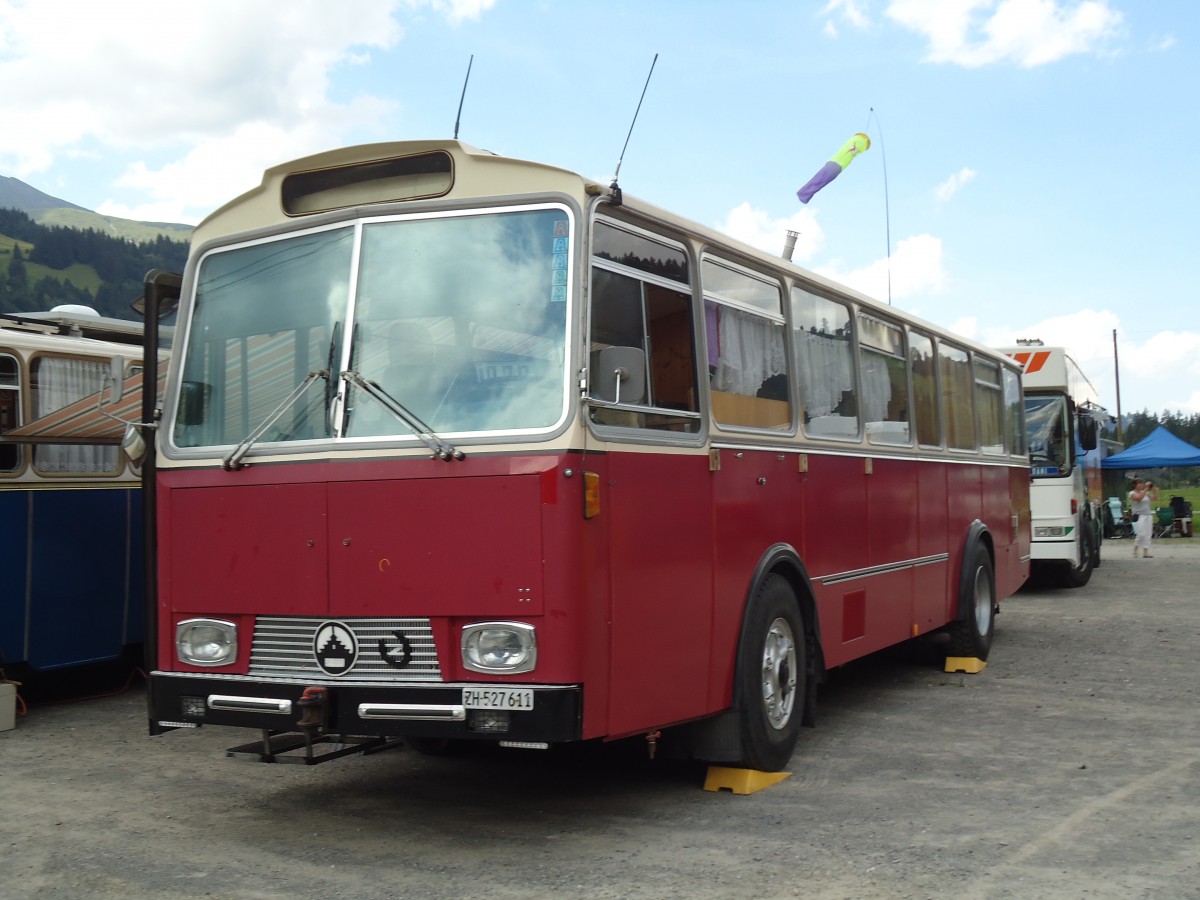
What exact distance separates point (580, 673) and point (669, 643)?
0.79 metres

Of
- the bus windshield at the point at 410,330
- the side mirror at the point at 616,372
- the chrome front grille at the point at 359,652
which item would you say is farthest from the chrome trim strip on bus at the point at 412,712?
the side mirror at the point at 616,372

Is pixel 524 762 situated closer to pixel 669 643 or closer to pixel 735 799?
pixel 735 799

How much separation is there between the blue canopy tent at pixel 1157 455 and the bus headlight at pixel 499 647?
2781 centimetres

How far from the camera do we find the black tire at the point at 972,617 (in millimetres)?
11211

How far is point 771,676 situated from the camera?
699 centimetres

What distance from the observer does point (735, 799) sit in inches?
259

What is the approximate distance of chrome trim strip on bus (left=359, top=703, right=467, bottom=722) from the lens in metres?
5.33

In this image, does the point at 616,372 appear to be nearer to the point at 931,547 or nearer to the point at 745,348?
the point at 745,348

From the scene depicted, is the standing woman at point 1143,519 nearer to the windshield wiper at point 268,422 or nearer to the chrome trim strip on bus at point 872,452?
Answer: the chrome trim strip on bus at point 872,452

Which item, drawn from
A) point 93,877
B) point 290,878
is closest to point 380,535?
point 290,878

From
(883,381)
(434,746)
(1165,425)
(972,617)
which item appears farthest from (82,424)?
(1165,425)

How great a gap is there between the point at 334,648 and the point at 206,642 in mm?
728

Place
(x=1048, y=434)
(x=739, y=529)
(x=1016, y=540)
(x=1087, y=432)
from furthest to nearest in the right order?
(x=1048, y=434) < (x=1087, y=432) < (x=1016, y=540) < (x=739, y=529)

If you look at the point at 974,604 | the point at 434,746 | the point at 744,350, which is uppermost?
the point at 744,350
